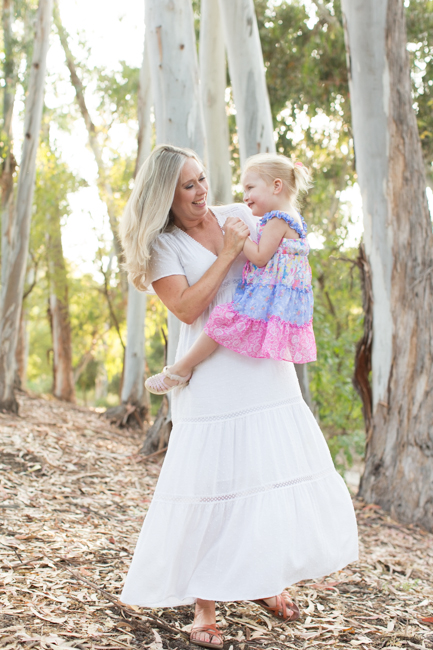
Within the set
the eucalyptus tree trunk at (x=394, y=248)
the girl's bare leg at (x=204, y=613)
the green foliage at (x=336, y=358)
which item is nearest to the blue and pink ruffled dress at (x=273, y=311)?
the girl's bare leg at (x=204, y=613)

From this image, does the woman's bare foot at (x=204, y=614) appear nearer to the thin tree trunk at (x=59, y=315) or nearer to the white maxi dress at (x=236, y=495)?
the white maxi dress at (x=236, y=495)

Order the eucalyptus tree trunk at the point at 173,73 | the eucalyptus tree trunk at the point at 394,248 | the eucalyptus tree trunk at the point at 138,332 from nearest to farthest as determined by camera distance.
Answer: the eucalyptus tree trunk at the point at 173,73 < the eucalyptus tree trunk at the point at 394,248 < the eucalyptus tree trunk at the point at 138,332

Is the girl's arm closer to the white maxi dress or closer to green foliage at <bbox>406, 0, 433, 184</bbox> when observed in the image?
the white maxi dress

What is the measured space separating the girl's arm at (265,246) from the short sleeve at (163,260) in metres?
0.25

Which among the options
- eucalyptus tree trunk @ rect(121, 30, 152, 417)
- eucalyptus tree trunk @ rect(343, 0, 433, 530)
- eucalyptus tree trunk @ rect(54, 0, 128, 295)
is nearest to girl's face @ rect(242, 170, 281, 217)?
eucalyptus tree trunk @ rect(343, 0, 433, 530)

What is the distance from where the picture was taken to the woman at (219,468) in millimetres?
1858

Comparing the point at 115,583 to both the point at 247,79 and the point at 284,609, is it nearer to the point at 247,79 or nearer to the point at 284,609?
the point at 284,609

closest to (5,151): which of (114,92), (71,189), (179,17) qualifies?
(71,189)

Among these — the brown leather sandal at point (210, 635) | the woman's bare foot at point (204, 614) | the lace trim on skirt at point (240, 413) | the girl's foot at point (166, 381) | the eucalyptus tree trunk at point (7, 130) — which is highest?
the eucalyptus tree trunk at point (7, 130)

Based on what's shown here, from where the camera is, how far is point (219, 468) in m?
1.93

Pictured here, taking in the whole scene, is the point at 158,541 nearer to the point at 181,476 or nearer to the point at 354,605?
the point at 181,476

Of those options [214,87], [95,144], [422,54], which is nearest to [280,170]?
[214,87]

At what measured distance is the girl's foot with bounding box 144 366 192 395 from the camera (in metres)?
2.02

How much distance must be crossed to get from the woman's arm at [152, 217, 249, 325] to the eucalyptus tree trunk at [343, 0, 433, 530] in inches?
95.5
